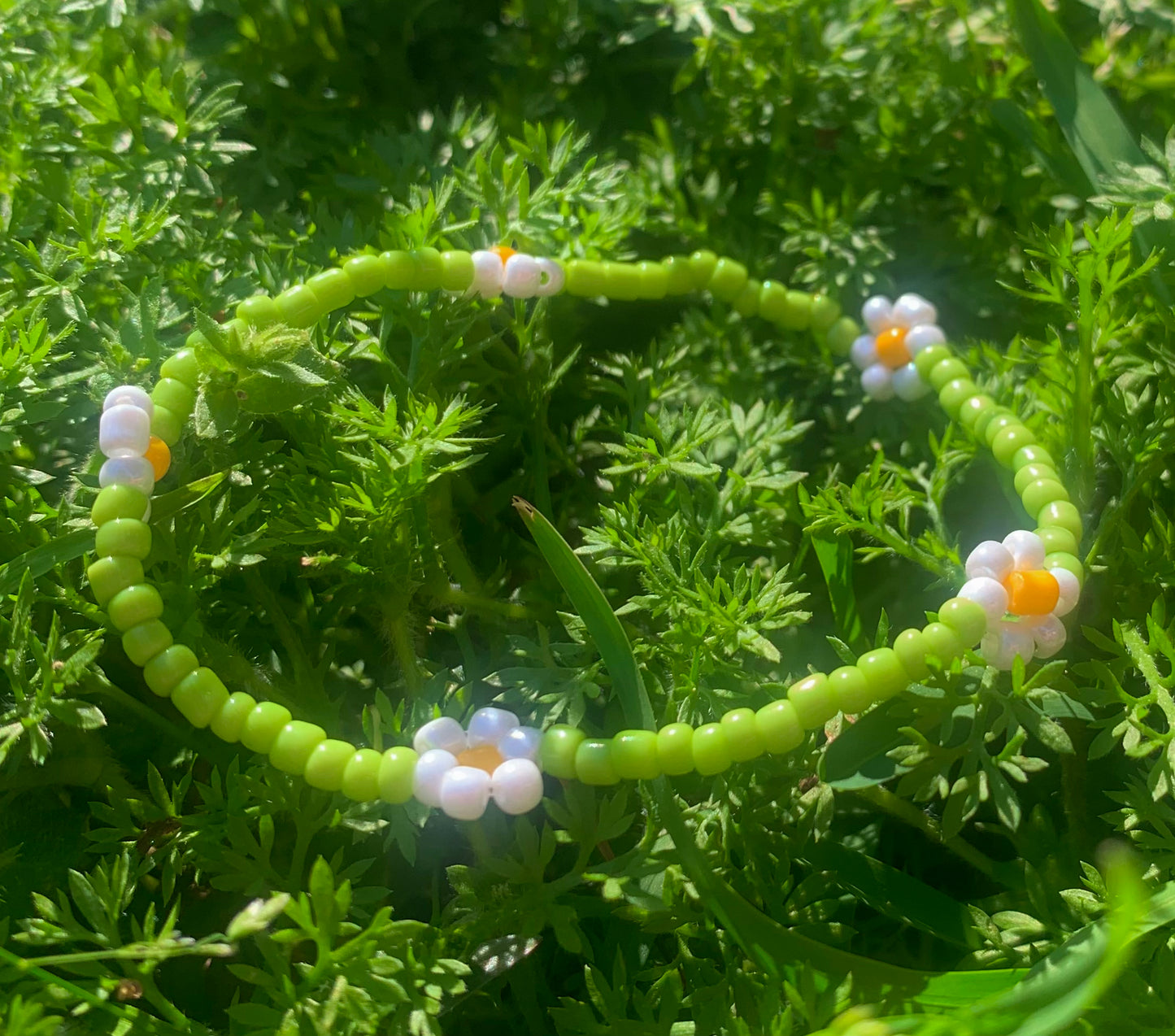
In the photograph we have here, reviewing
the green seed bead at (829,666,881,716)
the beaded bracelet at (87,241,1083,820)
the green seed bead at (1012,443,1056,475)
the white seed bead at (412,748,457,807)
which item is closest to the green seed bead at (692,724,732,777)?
the beaded bracelet at (87,241,1083,820)

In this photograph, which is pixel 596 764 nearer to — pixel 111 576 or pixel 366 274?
pixel 111 576

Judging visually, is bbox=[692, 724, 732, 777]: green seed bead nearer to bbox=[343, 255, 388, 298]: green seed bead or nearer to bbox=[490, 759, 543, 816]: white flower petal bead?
bbox=[490, 759, 543, 816]: white flower petal bead

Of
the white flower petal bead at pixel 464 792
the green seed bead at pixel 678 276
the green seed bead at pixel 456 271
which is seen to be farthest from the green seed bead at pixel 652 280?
the white flower petal bead at pixel 464 792

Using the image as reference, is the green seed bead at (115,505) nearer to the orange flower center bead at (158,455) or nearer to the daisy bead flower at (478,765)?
the orange flower center bead at (158,455)

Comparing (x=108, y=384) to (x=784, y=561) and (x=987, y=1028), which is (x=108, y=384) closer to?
(x=784, y=561)

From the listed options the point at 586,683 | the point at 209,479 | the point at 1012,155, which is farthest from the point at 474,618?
the point at 1012,155
